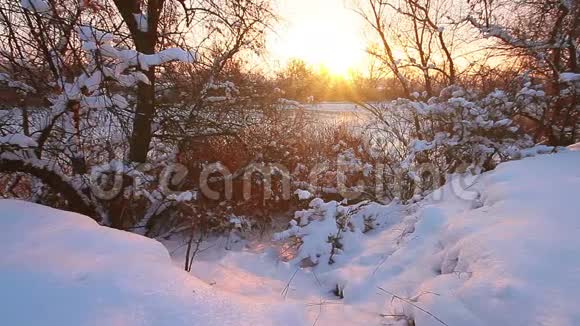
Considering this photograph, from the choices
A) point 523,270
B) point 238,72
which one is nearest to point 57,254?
point 523,270

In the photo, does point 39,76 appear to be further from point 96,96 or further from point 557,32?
point 557,32

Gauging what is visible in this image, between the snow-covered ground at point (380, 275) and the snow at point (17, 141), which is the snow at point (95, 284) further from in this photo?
the snow at point (17, 141)

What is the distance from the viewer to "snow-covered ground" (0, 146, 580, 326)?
79.9 inches

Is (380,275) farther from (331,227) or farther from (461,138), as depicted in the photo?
(461,138)

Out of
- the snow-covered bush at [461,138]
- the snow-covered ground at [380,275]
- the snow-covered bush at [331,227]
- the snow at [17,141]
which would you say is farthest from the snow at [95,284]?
the snow-covered bush at [461,138]

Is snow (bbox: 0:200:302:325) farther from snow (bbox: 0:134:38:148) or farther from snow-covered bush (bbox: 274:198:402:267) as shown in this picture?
snow-covered bush (bbox: 274:198:402:267)

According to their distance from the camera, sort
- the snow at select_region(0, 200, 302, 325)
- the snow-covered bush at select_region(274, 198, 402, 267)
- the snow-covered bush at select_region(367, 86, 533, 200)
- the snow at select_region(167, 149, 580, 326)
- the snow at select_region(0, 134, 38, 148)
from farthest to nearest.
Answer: the snow-covered bush at select_region(367, 86, 533, 200) → the snow-covered bush at select_region(274, 198, 402, 267) → the snow at select_region(0, 134, 38, 148) → the snow at select_region(167, 149, 580, 326) → the snow at select_region(0, 200, 302, 325)

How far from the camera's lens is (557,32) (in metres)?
6.01

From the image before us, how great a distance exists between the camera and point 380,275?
3.87 meters

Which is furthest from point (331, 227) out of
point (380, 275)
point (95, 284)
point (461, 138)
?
point (95, 284)

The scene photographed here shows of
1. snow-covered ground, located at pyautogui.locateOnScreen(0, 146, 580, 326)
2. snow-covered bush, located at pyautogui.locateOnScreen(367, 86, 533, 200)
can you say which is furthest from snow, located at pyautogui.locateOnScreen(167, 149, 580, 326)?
snow-covered bush, located at pyautogui.locateOnScreen(367, 86, 533, 200)

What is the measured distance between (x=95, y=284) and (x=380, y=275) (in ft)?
8.66

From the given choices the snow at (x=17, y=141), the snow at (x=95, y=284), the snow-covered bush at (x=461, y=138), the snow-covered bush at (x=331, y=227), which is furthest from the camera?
the snow-covered bush at (x=461, y=138)

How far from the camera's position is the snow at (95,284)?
195cm
